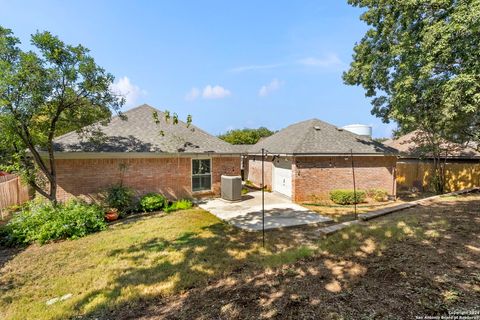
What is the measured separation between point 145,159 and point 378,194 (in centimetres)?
1306

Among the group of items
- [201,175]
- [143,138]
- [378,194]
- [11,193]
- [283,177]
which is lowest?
[378,194]

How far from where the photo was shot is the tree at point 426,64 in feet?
31.0

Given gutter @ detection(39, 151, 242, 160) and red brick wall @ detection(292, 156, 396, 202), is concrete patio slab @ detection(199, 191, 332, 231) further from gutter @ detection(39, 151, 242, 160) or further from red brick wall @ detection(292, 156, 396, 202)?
gutter @ detection(39, 151, 242, 160)

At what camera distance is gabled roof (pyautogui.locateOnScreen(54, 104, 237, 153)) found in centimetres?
1127

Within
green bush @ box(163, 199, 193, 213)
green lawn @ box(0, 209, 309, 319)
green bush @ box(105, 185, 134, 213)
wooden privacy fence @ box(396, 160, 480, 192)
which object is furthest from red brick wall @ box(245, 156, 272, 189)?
wooden privacy fence @ box(396, 160, 480, 192)

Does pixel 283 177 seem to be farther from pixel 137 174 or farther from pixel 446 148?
pixel 446 148

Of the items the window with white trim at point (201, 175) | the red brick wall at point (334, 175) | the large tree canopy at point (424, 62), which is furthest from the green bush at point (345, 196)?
the window with white trim at point (201, 175)

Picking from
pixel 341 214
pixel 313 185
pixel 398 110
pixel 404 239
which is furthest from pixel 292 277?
pixel 398 110

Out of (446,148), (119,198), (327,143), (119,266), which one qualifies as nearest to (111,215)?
(119,198)

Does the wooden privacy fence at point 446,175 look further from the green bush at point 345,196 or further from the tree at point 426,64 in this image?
the green bush at point 345,196

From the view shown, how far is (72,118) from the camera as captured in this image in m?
9.64

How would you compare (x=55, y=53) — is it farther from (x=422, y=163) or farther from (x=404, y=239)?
(x=422, y=163)

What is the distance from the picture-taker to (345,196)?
13172 millimetres

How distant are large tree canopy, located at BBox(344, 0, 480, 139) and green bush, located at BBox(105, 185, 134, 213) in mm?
13766
